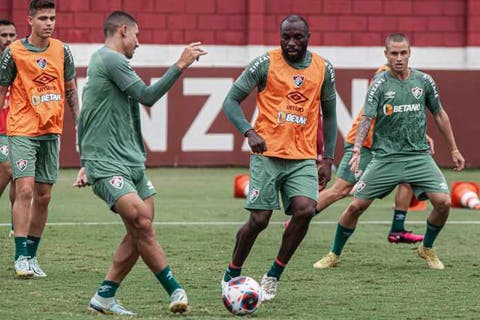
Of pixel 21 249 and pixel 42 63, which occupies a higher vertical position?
pixel 42 63

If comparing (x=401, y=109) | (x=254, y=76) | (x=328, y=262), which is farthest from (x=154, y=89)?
(x=328, y=262)

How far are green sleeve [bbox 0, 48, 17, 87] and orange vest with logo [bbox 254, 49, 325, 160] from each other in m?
2.33

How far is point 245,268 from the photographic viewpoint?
11.4 meters

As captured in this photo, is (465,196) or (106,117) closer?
(106,117)

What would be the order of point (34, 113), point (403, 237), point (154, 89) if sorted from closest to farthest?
point (154, 89)
point (34, 113)
point (403, 237)

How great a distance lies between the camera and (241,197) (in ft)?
61.3

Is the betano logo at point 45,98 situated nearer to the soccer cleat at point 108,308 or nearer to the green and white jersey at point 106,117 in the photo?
the green and white jersey at point 106,117

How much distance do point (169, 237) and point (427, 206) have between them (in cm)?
529

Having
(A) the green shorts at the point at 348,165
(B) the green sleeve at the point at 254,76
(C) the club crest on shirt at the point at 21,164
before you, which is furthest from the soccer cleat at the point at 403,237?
(C) the club crest on shirt at the point at 21,164

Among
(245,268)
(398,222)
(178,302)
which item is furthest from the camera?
(398,222)

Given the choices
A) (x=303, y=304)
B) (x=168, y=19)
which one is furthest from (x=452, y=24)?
(x=303, y=304)

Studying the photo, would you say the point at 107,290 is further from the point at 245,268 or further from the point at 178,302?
the point at 245,268

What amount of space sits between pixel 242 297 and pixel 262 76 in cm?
187

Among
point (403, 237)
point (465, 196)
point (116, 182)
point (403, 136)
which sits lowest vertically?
point (465, 196)
